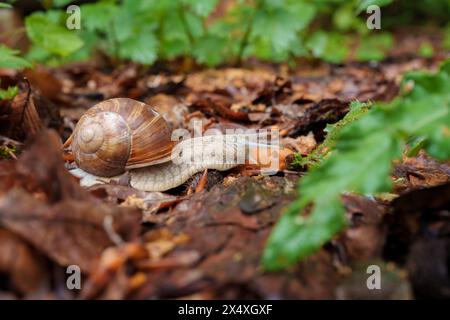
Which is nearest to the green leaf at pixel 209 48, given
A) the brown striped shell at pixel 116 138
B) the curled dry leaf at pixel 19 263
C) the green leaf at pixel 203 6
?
the green leaf at pixel 203 6

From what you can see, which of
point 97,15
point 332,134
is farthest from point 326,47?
point 332,134

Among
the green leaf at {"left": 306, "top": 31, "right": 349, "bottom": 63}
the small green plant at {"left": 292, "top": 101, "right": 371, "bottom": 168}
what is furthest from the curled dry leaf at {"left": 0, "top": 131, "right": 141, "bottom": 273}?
the green leaf at {"left": 306, "top": 31, "right": 349, "bottom": 63}

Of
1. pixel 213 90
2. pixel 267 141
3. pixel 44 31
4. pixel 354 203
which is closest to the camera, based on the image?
pixel 354 203

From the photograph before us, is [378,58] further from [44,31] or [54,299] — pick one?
[54,299]

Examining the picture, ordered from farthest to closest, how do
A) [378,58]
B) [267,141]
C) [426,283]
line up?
1. [378,58]
2. [267,141]
3. [426,283]

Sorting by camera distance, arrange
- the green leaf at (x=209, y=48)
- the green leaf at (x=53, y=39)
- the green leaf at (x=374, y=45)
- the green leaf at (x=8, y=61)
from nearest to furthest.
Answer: the green leaf at (x=8, y=61) → the green leaf at (x=53, y=39) → the green leaf at (x=209, y=48) → the green leaf at (x=374, y=45)

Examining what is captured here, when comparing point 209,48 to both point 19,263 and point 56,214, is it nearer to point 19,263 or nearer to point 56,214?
point 56,214

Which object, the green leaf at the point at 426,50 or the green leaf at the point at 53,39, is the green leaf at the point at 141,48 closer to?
the green leaf at the point at 53,39

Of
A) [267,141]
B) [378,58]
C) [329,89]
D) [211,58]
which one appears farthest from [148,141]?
[378,58]
